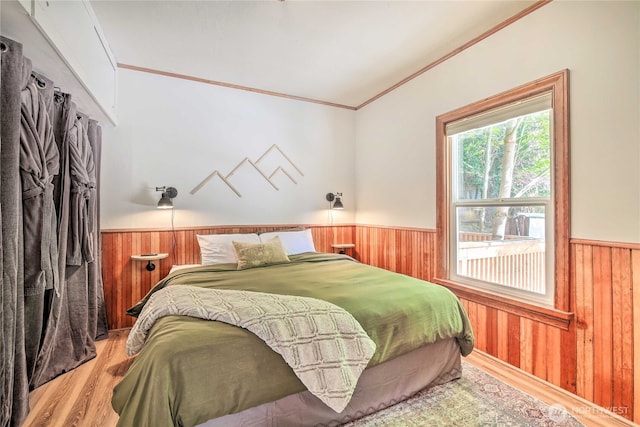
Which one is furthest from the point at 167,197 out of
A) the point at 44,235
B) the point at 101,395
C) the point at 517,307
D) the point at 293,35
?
the point at 517,307

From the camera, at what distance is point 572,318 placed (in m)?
1.94

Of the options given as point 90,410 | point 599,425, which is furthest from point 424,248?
point 90,410

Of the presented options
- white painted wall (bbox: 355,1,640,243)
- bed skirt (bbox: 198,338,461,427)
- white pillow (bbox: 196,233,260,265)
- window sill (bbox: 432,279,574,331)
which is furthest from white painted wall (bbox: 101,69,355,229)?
bed skirt (bbox: 198,338,461,427)

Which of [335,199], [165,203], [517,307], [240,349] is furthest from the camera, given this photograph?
[335,199]

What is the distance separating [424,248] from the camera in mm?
3092

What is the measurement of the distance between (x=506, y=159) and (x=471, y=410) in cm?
182

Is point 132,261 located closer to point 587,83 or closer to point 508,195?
point 508,195

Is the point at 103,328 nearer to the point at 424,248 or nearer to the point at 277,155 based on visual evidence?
the point at 277,155

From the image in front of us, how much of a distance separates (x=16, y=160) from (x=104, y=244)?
160 cm

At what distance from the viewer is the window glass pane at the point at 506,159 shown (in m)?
2.18

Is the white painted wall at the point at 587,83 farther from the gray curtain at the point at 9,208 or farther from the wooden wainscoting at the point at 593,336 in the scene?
the gray curtain at the point at 9,208

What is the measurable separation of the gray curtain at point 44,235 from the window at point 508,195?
303 centimetres

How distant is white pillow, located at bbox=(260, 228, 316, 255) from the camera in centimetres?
321

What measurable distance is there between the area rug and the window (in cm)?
65
